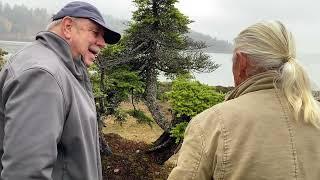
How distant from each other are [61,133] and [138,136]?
1130 centimetres

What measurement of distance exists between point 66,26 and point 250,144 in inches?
51.4

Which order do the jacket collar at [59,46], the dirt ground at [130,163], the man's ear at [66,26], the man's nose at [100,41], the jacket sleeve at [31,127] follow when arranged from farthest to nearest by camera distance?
the dirt ground at [130,163], the man's nose at [100,41], the man's ear at [66,26], the jacket collar at [59,46], the jacket sleeve at [31,127]

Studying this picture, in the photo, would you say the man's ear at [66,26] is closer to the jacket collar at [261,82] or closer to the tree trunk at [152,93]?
the jacket collar at [261,82]

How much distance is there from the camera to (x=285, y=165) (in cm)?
220

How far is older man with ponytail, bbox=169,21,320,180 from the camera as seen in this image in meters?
2.20

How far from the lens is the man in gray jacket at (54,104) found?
2.32 meters

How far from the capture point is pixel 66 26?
2.78m

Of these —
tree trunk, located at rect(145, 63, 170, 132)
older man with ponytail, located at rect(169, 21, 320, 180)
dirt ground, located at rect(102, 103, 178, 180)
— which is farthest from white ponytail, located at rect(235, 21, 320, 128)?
tree trunk, located at rect(145, 63, 170, 132)

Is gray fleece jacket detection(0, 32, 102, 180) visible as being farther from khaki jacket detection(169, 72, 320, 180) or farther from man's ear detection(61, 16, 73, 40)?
khaki jacket detection(169, 72, 320, 180)

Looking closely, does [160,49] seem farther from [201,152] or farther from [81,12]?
[201,152]

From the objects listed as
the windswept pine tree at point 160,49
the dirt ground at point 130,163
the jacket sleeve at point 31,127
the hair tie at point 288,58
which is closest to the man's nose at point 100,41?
the jacket sleeve at point 31,127

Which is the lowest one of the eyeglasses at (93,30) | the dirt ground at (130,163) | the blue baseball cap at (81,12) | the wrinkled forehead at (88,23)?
the dirt ground at (130,163)

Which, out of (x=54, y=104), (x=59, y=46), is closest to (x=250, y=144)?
(x=54, y=104)

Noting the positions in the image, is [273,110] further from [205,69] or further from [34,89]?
[205,69]
